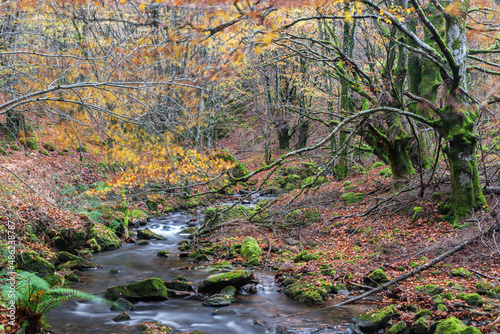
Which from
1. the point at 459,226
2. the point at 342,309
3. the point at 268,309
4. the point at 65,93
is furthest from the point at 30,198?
the point at 459,226

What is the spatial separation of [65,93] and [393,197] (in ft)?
27.7

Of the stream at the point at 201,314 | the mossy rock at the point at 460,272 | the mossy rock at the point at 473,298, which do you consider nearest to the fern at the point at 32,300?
the stream at the point at 201,314

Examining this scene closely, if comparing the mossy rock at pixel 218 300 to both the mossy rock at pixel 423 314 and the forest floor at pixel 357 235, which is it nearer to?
the forest floor at pixel 357 235

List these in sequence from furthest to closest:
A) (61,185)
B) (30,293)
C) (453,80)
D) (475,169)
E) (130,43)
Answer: (61,185), (475,169), (453,80), (130,43), (30,293)

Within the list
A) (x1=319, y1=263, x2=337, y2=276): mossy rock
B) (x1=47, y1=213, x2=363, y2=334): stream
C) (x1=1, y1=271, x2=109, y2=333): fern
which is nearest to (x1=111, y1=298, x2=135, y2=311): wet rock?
(x1=47, y1=213, x2=363, y2=334): stream

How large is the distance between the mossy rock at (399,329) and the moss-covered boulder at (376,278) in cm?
173

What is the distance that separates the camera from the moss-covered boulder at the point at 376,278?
676 centimetres

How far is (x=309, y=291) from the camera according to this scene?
693 centimetres

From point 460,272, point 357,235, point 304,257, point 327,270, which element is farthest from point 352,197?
point 460,272

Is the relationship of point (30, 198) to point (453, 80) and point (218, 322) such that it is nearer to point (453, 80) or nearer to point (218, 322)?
point (218, 322)

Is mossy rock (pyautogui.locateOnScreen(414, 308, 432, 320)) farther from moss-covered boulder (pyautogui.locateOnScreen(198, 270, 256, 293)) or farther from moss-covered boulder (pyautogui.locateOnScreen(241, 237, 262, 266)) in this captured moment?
moss-covered boulder (pyautogui.locateOnScreen(241, 237, 262, 266))

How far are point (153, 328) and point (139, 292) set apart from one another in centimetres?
159

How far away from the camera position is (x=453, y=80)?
7309 millimetres

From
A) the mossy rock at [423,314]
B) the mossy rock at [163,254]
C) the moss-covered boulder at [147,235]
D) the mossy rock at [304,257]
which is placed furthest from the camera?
the moss-covered boulder at [147,235]
